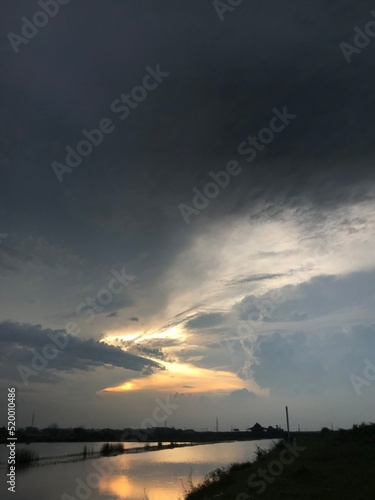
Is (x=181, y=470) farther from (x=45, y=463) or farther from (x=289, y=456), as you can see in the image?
(x=45, y=463)

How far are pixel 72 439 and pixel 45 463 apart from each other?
96498 mm

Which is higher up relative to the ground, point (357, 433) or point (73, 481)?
point (357, 433)

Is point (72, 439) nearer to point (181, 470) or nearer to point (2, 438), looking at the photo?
point (2, 438)

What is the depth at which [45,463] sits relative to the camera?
52844 mm

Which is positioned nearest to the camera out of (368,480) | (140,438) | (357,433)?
(368,480)

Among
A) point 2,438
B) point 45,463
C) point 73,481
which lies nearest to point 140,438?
point 2,438

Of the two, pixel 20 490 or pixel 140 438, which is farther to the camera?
pixel 140 438

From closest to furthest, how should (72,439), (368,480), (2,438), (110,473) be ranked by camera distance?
(368,480)
(110,473)
(2,438)
(72,439)

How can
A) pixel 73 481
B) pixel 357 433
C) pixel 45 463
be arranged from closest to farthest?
pixel 73 481 → pixel 357 433 → pixel 45 463

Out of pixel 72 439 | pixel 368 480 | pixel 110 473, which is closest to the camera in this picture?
pixel 368 480

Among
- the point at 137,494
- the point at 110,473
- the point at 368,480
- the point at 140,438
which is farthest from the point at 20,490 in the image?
the point at 140,438

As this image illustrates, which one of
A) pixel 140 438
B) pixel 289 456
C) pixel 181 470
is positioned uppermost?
pixel 289 456

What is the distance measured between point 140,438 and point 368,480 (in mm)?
191064

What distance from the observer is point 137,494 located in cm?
3086
